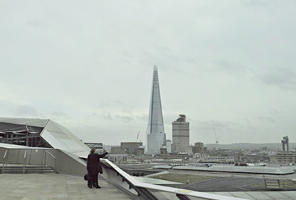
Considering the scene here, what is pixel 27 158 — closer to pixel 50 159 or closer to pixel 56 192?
pixel 50 159

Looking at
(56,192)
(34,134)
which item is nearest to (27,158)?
(34,134)

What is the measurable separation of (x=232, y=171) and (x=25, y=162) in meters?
32.4

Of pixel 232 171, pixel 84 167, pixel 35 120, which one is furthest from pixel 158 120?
pixel 84 167

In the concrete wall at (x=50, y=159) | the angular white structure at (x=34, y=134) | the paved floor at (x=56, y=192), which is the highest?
the angular white structure at (x=34, y=134)

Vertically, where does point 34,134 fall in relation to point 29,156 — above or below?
above

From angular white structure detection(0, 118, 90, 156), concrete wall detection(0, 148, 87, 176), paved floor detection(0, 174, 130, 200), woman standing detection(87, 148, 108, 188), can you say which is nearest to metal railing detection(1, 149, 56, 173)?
concrete wall detection(0, 148, 87, 176)

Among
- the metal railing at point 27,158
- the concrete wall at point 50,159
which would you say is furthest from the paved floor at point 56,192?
the metal railing at point 27,158

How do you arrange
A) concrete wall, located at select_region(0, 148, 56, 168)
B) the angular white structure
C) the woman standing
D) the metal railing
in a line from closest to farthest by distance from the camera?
the woman standing
the metal railing
concrete wall, located at select_region(0, 148, 56, 168)
the angular white structure

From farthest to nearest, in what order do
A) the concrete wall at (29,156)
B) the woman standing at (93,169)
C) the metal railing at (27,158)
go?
the concrete wall at (29,156) < the metal railing at (27,158) < the woman standing at (93,169)

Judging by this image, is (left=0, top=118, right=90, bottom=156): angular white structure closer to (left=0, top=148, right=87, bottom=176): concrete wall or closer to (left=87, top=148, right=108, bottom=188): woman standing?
(left=0, top=148, right=87, bottom=176): concrete wall

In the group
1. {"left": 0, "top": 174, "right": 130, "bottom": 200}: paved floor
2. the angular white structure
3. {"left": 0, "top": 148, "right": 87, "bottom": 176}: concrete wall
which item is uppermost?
the angular white structure

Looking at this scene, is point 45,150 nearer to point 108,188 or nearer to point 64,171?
point 64,171

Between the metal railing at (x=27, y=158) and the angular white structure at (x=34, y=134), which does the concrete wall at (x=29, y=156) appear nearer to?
the metal railing at (x=27, y=158)

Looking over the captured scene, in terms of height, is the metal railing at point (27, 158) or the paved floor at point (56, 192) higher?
the metal railing at point (27, 158)
